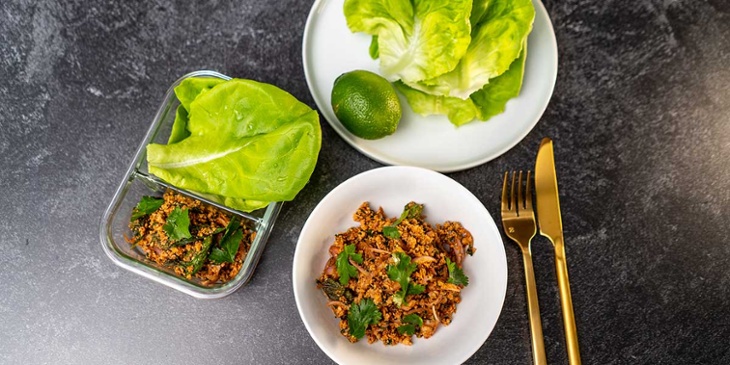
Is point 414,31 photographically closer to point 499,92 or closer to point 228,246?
point 499,92

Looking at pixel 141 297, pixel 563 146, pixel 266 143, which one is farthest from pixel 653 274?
pixel 141 297

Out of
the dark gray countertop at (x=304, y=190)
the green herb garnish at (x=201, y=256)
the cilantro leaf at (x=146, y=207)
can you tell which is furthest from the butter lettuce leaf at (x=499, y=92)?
the cilantro leaf at (x=146, y=207)

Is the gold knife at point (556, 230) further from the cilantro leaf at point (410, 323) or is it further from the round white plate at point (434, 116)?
the cilantro leaf at point (410, 323)

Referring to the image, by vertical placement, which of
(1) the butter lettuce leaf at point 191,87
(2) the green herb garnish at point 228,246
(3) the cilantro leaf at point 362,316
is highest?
(1) the butter lettuce leaf at point 191,87

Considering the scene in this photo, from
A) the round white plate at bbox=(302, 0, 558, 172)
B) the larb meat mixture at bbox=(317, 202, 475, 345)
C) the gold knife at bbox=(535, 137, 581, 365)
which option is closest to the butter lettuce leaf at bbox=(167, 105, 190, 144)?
the round white plate at bbox=(302, 0, 558, 172)

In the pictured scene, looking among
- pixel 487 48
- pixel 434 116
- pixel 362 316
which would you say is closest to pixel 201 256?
pixel 362 316
